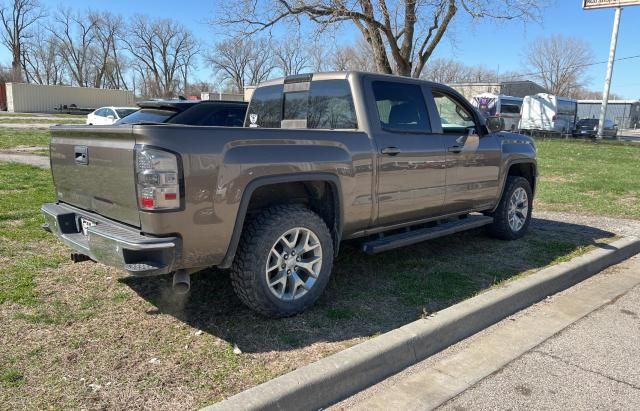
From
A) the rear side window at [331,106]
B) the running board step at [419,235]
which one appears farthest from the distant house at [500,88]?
the rear side window at [331,106]

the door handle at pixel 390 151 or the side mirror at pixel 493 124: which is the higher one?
the side mirror at pixel 493 124

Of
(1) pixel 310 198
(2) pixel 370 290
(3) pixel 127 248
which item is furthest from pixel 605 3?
(3) pixel 127 248

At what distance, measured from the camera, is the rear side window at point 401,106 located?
4383mm

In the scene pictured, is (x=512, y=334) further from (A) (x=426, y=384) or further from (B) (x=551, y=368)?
(A) (x=426, y=384)

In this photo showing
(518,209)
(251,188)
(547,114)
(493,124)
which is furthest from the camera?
(547,114)

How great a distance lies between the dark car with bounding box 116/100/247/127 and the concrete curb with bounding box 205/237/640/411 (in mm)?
5563

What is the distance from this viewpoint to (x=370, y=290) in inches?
168

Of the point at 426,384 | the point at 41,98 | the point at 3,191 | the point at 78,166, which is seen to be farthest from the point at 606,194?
the point at 41,98

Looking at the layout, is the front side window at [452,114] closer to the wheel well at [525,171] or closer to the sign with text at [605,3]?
the wheel well at [525,171]

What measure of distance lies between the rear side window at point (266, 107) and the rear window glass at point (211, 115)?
2.93 m

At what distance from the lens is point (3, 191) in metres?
7.71

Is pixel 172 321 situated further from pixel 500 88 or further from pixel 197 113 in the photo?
pixel 500 88

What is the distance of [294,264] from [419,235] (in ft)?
4.94

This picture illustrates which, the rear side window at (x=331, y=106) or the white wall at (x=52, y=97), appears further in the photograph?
the white wall at (x=52, y=97)
